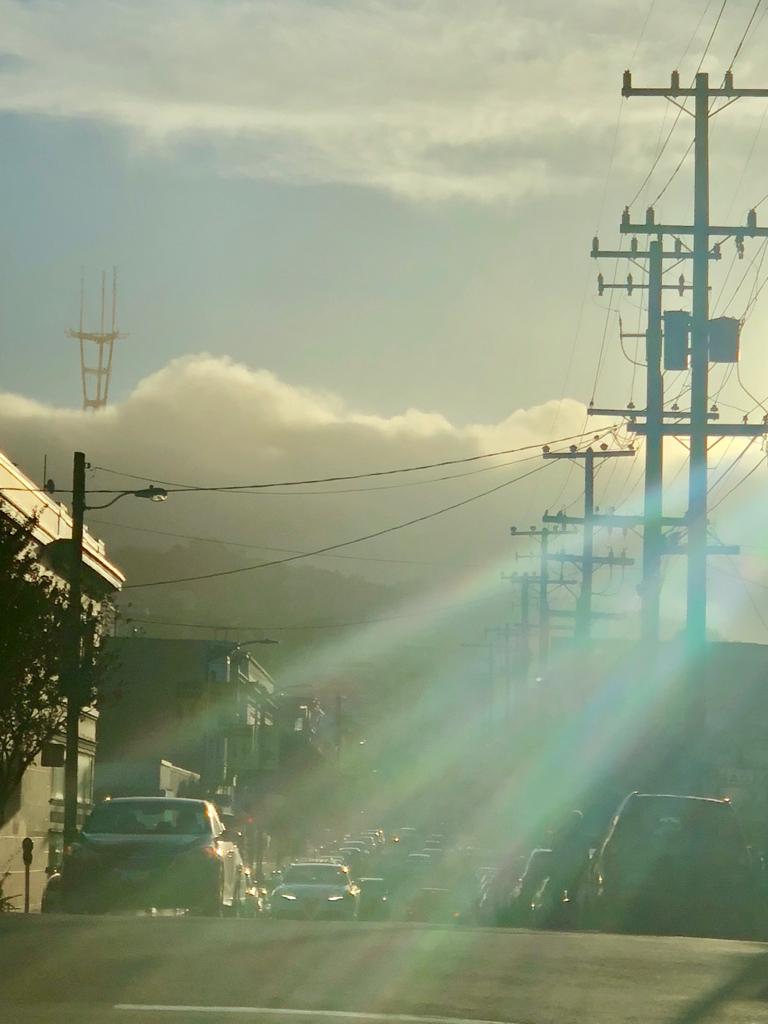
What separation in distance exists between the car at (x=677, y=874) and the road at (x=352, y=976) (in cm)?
438

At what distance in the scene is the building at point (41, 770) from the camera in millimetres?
37750

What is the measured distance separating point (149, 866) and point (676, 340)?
51.0 feet

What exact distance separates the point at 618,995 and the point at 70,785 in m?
23.6

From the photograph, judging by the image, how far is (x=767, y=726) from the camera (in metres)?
58.1

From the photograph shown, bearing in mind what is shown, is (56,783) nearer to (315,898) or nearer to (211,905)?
(315,898)

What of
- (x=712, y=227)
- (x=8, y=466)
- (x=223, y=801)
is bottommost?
(x=223, y=801)

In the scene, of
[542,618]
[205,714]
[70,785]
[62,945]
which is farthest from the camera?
[205,714]

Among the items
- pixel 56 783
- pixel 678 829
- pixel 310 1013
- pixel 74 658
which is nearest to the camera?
pixel 310 1013

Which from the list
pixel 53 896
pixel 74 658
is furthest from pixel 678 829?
pixel 74 658

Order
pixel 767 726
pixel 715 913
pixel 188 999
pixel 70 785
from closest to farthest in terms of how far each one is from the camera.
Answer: pixel 188 999
pixel 715 913
pixel 70 785
pixel 767 726

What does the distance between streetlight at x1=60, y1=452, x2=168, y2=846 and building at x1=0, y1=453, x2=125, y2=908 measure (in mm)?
1761

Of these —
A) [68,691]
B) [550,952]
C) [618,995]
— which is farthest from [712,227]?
[618,995]

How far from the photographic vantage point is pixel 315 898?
108 feet

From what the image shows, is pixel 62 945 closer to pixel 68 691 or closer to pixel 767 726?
pixel 68 691
